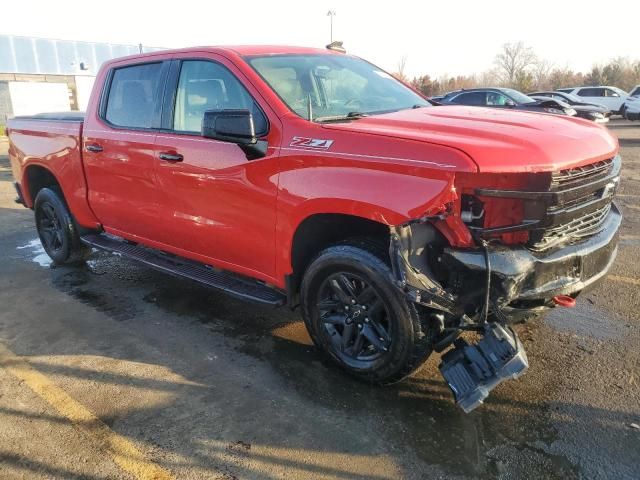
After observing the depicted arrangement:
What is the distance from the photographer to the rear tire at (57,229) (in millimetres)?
5641

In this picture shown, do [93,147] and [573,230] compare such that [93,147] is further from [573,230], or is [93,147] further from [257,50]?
[573,230]

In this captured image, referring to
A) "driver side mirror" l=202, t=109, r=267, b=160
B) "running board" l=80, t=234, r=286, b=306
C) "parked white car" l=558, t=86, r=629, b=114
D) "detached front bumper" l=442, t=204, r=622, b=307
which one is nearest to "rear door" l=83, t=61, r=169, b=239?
"running board" l=80, t=234, r=286, b=306

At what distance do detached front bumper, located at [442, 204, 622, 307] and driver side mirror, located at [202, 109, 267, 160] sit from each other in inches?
55.4

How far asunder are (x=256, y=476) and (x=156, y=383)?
114 centimetres

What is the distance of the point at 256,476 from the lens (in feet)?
8.40

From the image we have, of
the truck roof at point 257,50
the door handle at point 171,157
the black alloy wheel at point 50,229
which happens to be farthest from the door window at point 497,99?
the door handle at point 171,157

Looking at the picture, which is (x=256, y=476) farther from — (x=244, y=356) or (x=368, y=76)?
(x=368, y=76)

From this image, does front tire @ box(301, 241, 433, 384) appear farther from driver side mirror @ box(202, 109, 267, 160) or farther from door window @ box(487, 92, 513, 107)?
door window @ box(487, 92, 513, 107)

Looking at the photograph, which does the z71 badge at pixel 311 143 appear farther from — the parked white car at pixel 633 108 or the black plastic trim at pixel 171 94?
the parked white car at pixel 633 108

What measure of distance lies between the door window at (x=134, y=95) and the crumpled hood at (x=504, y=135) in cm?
190

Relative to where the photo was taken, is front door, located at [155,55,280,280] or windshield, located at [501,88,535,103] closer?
front door, located at [155,55,280,280]

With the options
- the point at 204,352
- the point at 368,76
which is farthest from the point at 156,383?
the point at 368,76

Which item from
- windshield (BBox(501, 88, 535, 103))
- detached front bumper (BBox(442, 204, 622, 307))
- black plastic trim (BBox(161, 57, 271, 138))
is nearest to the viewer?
detached front bumper (BBox(442, 204, 622, 307))

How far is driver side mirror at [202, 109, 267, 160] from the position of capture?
3.26 metres
